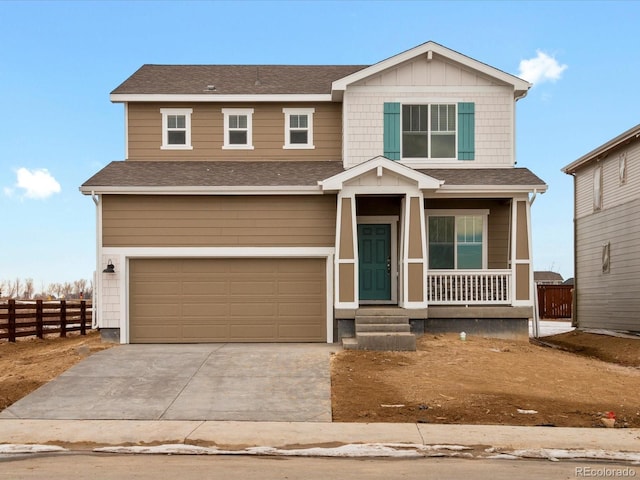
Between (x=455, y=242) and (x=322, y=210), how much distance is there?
3874mm

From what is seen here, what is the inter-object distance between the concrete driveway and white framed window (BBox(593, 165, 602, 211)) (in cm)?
1418

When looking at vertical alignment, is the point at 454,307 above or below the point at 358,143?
below

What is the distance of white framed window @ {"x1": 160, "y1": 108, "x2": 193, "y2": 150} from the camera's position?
18391mm

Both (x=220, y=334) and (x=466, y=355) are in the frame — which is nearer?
(x=466, y=355)

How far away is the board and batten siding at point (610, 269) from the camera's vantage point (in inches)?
837

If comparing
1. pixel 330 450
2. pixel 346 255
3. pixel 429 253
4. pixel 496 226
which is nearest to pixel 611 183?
pixel 496 226

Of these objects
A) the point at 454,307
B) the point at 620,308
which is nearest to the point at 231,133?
the point at 454,307

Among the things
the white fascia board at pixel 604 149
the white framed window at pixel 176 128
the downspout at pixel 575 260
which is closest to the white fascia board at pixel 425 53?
the white framed window at pixel 176 128

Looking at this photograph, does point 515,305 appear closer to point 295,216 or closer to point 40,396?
point 295,216

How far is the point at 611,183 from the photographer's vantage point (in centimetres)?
2297

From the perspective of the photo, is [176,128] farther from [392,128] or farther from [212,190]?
[392,128]

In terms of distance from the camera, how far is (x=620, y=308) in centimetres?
2233

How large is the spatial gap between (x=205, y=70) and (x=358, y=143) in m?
6.55

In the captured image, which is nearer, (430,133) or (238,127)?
(430,133)
